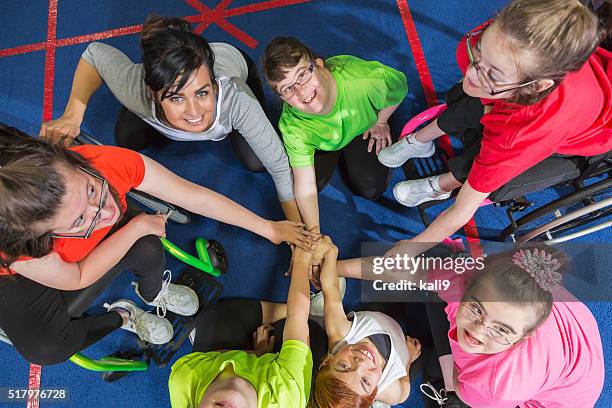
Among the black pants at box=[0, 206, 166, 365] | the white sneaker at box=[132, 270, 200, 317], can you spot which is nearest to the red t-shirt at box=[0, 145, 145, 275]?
the black pants at box=[0, 206, 166, 365]

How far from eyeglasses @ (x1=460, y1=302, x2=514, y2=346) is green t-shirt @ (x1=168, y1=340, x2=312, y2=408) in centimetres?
61

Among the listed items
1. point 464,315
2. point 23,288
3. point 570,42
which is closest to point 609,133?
point 570,42

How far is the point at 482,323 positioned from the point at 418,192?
2.47ft

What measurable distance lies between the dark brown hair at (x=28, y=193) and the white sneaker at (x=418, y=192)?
4.85ft

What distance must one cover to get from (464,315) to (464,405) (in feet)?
1.89

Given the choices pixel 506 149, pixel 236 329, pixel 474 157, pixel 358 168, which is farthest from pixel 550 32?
pixel 236 329

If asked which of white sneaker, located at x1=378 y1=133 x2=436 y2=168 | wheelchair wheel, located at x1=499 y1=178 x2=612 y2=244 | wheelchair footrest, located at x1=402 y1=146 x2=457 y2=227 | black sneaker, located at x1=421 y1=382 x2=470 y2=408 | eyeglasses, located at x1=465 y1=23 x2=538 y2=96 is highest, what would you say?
eyeglasses, located at x1=465 y1=23 x2=538 y2=96

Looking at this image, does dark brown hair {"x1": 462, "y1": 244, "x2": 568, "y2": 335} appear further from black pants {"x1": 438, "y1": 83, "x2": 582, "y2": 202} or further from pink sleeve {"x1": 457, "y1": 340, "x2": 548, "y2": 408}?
black pants {"x1": 438, "y1": 83, "x2": 582, "y2": 202}

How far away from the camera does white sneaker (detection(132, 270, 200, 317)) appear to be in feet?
6.61

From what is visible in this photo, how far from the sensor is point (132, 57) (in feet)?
8.61

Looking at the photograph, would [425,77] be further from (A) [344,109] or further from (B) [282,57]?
(B) [282,57]

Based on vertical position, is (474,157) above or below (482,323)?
above

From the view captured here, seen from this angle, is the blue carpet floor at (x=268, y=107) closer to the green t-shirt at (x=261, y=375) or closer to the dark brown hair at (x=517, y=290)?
the green t-shirt at (x=261, y=375)

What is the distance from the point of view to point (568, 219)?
1840 mm
